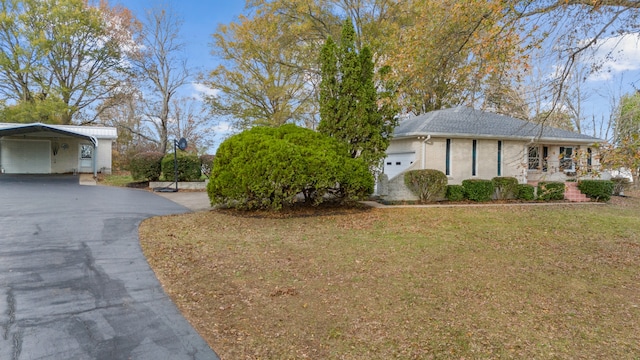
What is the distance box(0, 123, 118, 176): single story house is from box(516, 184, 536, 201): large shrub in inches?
813

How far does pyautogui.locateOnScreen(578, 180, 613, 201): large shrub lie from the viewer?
13922mm

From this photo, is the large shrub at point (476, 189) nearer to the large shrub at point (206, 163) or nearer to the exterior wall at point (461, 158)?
the exterior wall at point (461, 158)

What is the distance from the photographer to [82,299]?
3.53m

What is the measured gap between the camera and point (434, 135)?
13.4m

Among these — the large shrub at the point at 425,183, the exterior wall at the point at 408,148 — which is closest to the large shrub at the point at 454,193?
the large shrub at the point at 425,183

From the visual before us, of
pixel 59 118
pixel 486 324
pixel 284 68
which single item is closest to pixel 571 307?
pixel 486 324

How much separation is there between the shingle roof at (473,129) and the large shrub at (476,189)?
2.10m

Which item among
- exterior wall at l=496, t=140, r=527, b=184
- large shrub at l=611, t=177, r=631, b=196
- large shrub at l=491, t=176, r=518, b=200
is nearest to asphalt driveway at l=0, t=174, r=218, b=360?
large shrub at l=491, t=176, r=518, b=200

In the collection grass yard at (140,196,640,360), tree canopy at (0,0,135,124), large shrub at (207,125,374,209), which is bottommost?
grass yard at (140,196,640,360)

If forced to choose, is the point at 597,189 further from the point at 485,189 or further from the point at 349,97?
the point at 349,97

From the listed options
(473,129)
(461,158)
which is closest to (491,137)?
(473,129)

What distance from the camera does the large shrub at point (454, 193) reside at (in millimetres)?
12648

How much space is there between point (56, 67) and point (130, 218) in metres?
23.5

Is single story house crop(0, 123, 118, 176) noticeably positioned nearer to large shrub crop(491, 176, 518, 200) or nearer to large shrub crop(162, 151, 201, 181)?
large shrub crop(162, 151, 201, 181)
